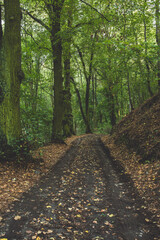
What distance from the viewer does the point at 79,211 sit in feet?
14.7

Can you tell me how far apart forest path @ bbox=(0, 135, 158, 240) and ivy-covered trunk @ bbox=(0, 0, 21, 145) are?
246 centimetres

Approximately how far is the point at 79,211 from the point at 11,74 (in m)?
5.86

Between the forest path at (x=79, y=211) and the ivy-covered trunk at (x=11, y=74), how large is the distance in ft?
8.08

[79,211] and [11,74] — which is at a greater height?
[11,74]

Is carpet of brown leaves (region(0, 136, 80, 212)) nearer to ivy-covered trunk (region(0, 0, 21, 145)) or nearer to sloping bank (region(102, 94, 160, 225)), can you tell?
ivy-covered trunk (region(0, 0, 21, 145))

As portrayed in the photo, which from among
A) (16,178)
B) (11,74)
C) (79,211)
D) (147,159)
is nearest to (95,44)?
(11,74)

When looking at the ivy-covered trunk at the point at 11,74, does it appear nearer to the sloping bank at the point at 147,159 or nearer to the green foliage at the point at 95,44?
the green foliage at the point at 95,44

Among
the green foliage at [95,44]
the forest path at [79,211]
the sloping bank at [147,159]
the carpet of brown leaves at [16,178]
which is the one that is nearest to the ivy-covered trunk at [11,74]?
the green foliage at [95,44]

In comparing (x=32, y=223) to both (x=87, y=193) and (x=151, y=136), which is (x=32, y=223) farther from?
(x=151, y=136)

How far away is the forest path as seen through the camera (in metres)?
3.54

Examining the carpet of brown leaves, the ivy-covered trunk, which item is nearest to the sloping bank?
the carpet of brown leaves

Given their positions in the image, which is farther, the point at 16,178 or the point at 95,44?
the point at 95,44

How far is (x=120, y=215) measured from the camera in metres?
4.30

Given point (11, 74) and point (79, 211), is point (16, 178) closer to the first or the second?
point (79, 211)
